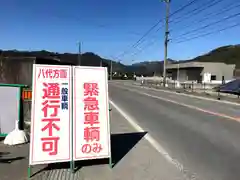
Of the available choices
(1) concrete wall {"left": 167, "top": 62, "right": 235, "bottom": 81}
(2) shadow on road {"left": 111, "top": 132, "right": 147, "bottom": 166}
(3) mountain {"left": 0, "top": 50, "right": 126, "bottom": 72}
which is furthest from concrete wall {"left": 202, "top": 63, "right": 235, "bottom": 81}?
(2) shadow on road {"left": 111, "top": 132, "right": 147, "bottom": 166}

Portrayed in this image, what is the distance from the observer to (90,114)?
630cm

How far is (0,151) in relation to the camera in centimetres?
773

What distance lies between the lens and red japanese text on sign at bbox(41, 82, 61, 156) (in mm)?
5984

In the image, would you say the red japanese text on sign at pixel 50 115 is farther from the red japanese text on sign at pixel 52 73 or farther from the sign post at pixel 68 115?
the red japanese text on sign at pixel 52 73

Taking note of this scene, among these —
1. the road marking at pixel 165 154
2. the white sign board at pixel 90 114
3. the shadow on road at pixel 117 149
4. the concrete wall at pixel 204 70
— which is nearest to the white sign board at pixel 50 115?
the white sign board at pixel 90 114

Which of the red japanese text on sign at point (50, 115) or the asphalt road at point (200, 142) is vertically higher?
the red japanese text on sign at point (50, 115)

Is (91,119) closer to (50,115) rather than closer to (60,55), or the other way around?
(50,115)

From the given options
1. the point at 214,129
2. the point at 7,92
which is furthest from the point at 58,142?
the point at 214,129

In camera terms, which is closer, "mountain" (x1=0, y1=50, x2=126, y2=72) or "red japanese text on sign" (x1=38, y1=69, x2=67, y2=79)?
"red japanese text on sign" (x1=38, y1=69, x2=67, y2=79)

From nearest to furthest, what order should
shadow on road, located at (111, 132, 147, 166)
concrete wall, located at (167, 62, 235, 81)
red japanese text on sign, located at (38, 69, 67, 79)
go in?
red japanese text on sign, located at (38, 69, 67, 79) < shadow on road, located at (111, 132, 147, 166) < concrete wall, located at (167, 62, 235, 81)

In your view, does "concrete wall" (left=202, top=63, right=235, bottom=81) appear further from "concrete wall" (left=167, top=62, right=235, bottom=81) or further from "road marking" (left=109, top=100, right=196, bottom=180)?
"road marking" (left=109, top=100, right=196, bottom=180)

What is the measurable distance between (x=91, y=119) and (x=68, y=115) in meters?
0.44

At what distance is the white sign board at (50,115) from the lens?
5.93m

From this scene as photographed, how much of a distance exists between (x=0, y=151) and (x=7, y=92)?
69.3 inches
